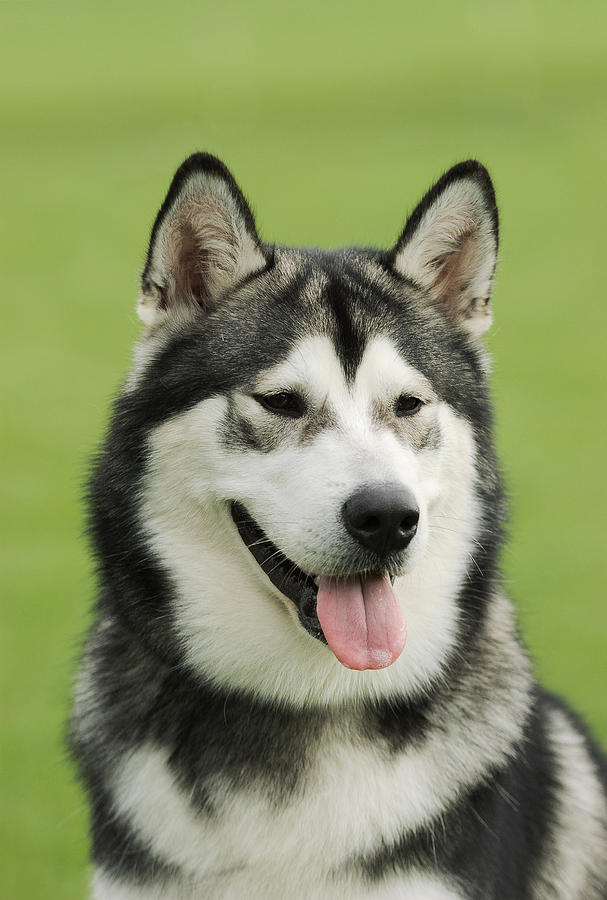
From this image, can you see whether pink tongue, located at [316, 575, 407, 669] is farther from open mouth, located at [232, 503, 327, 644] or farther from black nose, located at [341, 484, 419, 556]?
black nose, located at [341, 484, 419, 556]

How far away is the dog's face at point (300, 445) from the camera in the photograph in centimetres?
347

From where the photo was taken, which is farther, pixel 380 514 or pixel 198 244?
pixel 198 244

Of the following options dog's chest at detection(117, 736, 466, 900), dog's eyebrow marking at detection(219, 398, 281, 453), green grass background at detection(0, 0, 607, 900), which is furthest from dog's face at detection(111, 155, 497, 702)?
green grass background at detection(0, 0, 607, 900)

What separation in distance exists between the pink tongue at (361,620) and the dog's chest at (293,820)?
1.23ft

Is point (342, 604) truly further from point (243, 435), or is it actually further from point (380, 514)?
point (243, 435)

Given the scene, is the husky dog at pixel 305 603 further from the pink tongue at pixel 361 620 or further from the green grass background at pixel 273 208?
the green grass background at pixel 273 208

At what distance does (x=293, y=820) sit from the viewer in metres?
3.56

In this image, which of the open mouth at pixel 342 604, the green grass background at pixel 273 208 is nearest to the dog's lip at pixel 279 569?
the open mouth at pixel 342 604

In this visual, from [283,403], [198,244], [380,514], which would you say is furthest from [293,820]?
[198,244]

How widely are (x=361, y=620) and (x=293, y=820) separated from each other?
2.10 feet

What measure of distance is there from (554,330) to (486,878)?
37.3ft

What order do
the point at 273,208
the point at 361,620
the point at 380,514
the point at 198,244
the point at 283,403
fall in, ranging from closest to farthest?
the point at 380,514, the point at 361,620, the point at 283,403, the point at 198,244, the point at 273,208

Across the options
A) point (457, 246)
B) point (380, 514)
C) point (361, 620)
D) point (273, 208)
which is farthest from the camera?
point (273, 208)

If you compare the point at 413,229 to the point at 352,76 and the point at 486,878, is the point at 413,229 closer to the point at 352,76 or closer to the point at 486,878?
the point at 486,878
